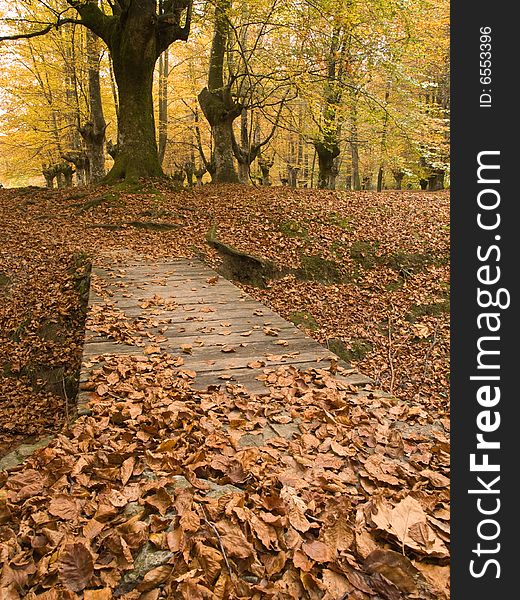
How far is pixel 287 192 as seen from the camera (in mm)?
12734

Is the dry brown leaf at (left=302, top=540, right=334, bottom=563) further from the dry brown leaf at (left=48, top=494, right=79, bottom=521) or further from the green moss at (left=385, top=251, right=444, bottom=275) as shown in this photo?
the green moss at (left=385, top=251, right=444, bottom=275)

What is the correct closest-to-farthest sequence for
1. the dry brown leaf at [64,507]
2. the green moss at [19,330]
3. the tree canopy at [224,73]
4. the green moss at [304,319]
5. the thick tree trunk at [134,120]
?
the dry brown leaf at [64,507] < the green moss at [19,330] < the green moss at [304,319] < the tree canopy at [224,73] < the thick tree trunk at [134,120]

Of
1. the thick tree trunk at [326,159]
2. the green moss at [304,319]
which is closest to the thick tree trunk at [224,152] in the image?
the thick tree trunk at [326,159]

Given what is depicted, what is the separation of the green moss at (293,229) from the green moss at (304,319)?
2457 mm

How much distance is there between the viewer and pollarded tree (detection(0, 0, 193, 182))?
1030 cm

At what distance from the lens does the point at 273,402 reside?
2.99 m

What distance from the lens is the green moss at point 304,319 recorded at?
779cm

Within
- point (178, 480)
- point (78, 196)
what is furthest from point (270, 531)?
point (78, 196)

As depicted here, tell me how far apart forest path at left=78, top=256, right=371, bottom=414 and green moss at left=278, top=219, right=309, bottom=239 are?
414cm

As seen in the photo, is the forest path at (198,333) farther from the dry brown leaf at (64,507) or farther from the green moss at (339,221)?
the green moss at (339,221)

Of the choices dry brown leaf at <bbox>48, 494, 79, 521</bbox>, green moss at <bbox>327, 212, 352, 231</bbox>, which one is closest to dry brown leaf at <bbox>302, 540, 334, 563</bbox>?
dry brown leaf at <bbox>48, 494, 79, 521</bbox>

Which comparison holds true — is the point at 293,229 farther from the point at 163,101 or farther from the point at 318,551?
the point at 163,101

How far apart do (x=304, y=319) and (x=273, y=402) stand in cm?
499

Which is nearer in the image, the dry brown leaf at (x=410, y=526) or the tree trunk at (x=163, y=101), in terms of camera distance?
the dry brown leaf at (x=410, y=526)
